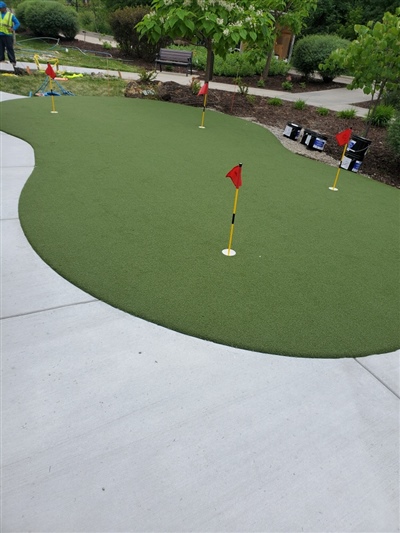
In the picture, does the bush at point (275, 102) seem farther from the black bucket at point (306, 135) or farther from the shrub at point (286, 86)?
the shrub at point (286, 86)

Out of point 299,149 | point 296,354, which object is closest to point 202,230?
point 296,354

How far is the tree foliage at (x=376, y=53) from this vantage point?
22.8ft

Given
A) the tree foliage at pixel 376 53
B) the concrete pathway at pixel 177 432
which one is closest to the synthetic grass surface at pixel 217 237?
the concrete pathway at pixel 177 432

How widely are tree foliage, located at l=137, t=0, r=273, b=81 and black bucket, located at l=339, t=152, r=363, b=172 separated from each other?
13.0 ft

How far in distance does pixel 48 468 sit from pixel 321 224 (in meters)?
4.13

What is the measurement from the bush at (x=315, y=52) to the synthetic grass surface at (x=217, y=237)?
11.1m

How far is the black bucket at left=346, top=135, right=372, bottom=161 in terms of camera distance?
746 centimetres

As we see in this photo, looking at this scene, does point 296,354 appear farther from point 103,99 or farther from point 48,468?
point 103,99

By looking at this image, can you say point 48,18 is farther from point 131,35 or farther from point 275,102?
point 275,102

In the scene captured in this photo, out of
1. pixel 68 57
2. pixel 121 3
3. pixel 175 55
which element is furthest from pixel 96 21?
pixel 175 55

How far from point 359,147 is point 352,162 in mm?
401

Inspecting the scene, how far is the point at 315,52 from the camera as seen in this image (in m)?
16.2

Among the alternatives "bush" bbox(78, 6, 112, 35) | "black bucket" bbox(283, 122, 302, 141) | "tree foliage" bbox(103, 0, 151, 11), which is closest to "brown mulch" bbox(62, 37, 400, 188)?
"black bucket" bbox(283, 122, 302, 141)

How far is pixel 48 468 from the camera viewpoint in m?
1.93
